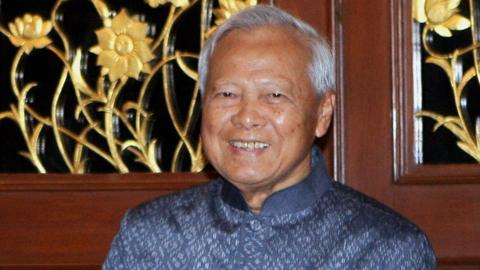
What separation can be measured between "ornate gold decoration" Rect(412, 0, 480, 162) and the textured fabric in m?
0.34

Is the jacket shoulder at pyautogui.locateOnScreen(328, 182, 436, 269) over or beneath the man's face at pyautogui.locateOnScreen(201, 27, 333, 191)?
beneath

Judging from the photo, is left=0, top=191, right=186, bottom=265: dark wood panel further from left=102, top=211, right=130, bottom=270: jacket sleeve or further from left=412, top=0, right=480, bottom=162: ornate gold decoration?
left=412, top=0, right=480, bottom=162: ornate gold decoration

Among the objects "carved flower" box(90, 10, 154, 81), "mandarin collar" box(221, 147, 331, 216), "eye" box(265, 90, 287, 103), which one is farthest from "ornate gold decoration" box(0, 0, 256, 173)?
"eye" box(265, 90, 287, 103)


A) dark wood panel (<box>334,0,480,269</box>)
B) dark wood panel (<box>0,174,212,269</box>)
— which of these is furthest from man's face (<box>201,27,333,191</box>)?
dark wood panel (<box>0,174,212,269</box>)

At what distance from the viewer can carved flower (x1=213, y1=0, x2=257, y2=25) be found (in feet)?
7.95

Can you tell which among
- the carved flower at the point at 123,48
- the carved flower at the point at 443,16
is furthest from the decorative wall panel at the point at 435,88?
the carved flower at the point at 123,48

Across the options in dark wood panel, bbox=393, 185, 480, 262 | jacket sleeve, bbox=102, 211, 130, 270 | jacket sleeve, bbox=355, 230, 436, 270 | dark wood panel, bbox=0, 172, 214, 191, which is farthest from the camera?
dark wood panel, bbox=0, 172, 214, 191

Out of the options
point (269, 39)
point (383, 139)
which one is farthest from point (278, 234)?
point (383, 139)

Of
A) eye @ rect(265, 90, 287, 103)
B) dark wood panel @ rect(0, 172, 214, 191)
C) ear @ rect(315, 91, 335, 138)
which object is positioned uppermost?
eye @ rect(265, 90, 287, 103)

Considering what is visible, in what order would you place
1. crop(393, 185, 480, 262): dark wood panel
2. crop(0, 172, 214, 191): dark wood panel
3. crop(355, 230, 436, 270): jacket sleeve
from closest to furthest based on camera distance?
crop(355, 230, 436, 270): jacket sleeve
crop(393, 185, 480, 262): dark wood panel
crop(0, 172, 214, 191): dark wood panel

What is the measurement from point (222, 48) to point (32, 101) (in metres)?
0.62

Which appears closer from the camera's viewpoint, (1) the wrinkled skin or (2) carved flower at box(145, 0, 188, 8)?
(1) the wrinkled skin

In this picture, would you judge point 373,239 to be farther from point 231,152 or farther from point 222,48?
point 222,48

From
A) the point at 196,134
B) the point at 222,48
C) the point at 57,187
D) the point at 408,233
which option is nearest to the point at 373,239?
the point at 408,233
